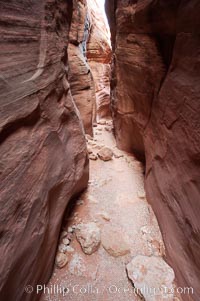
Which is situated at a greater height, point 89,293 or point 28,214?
point 28,214

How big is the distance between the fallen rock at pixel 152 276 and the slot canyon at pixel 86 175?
10mm

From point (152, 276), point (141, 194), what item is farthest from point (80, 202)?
point (152, 276)

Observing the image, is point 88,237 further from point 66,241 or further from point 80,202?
point 80,202

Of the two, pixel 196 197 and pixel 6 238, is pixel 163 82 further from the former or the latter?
pixel 6 238

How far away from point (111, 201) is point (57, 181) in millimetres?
1290

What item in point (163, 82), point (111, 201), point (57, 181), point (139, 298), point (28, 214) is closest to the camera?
point (28, 214)

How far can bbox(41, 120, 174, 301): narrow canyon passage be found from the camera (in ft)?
5.67

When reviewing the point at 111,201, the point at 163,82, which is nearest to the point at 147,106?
the point at 163,82

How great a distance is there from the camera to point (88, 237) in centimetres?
210

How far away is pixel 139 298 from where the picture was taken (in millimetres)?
1676

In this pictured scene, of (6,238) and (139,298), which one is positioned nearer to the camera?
(6,238)

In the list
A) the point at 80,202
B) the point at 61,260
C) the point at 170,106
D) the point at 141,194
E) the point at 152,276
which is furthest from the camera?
the point at 141,194

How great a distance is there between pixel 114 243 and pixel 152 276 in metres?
0.53

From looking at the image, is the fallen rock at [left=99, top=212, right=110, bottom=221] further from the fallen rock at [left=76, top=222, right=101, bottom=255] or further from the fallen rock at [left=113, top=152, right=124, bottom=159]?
the fallen rock at [left=113, top=152, right=124, bottom=159]
